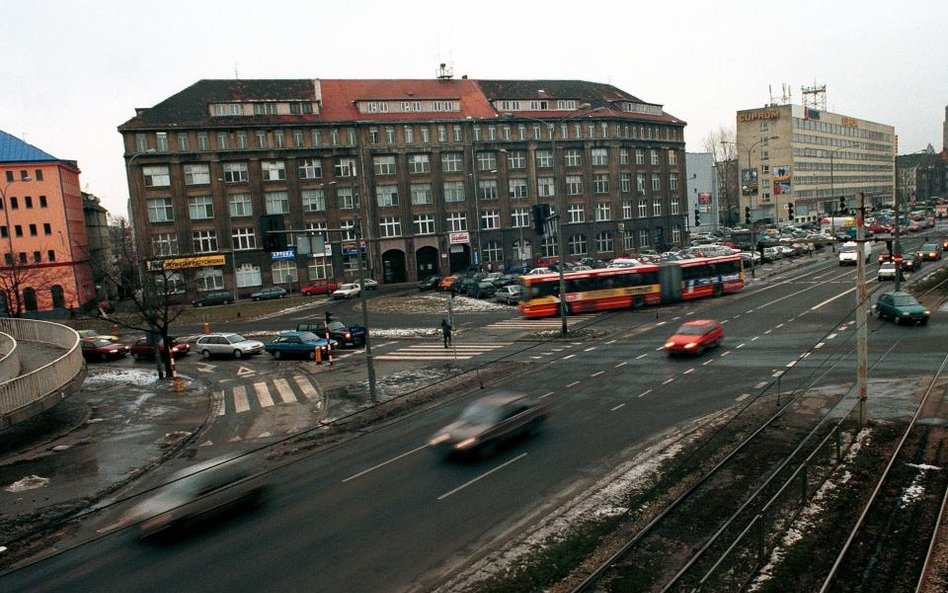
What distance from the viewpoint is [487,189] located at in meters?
74.7

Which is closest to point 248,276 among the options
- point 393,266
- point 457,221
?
point 393,266

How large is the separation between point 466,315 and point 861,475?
3450 cm

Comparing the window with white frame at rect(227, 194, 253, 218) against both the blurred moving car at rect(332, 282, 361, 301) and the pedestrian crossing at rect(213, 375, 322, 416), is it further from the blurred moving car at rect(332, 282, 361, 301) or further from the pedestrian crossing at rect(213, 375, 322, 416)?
the pedestrian crossing at rect(213, 375, 322, 416)

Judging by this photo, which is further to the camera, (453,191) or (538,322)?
(453,191)

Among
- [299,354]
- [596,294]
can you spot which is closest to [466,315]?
[596,294]

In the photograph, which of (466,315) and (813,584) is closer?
(813,584)

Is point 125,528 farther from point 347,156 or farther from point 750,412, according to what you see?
point 347,156

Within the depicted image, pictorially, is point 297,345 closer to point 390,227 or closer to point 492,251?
point 390,227

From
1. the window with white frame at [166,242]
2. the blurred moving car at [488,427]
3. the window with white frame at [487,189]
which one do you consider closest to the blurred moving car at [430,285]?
the window with white frame at [487,189]

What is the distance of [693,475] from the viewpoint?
15203 millimetres

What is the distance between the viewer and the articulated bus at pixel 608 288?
43.8 m

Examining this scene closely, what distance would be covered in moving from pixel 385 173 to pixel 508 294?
2588 centimetres

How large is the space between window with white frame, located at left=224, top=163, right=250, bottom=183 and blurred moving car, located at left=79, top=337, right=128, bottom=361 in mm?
27742

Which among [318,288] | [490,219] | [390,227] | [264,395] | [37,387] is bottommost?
[264,395]
